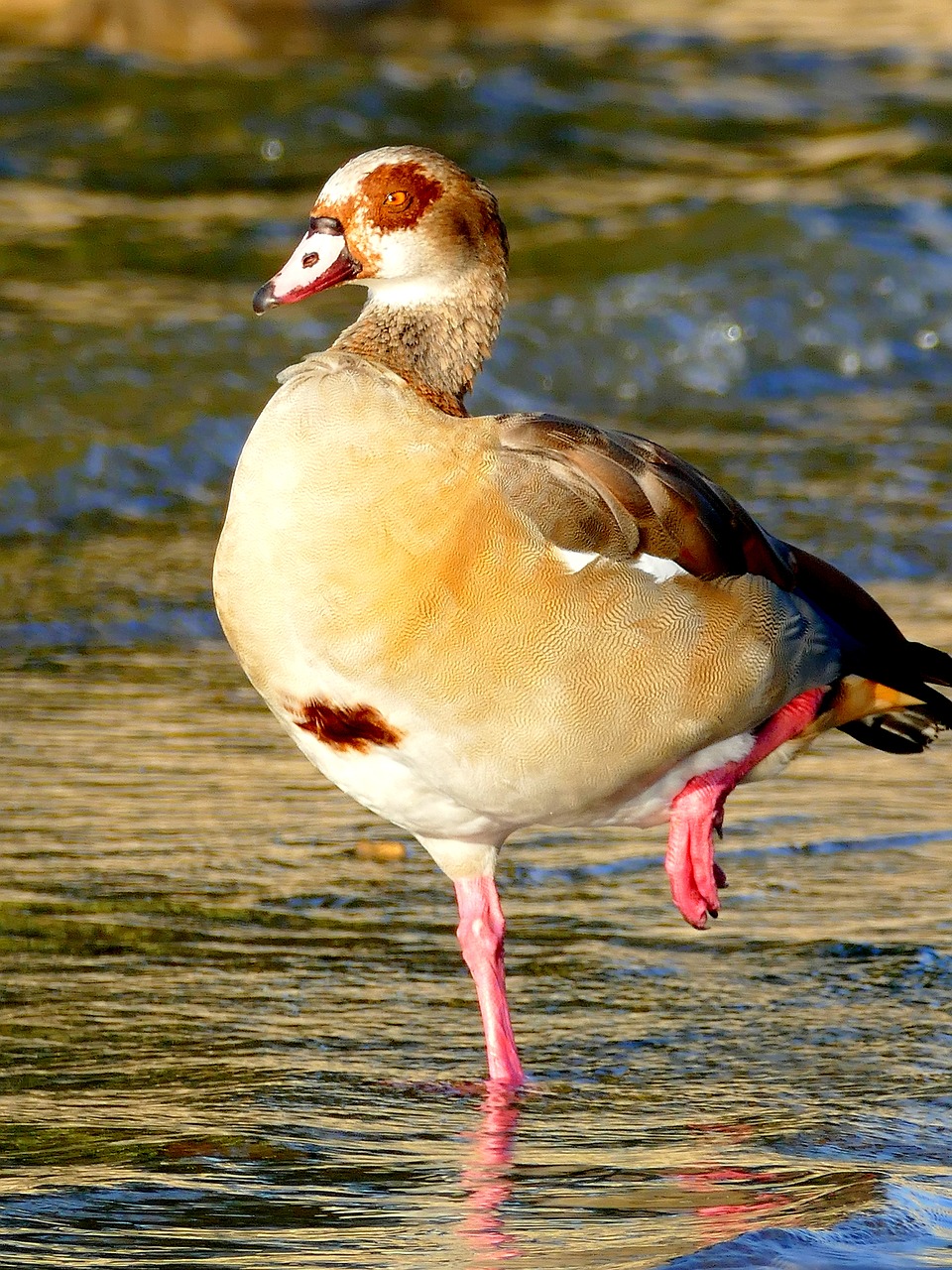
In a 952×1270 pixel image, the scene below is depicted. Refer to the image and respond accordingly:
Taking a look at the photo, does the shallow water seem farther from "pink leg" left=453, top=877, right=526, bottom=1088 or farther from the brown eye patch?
the brown eye patch

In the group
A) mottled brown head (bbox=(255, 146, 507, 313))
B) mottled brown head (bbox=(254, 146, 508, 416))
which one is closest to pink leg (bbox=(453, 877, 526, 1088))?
mottled brown head (bbox=(254, 146, 508, 416))

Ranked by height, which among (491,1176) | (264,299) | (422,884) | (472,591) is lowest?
(491,1176)

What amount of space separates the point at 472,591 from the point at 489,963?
3.04ft

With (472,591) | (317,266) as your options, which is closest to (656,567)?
(472,591)

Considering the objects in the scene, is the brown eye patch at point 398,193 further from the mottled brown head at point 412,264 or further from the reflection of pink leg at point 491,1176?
the reflection of pink leg at point 491,1176

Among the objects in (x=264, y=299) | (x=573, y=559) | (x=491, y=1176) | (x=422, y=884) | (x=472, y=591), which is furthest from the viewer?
(x=422, y=884)

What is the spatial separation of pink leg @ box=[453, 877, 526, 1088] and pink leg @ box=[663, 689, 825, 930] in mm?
404

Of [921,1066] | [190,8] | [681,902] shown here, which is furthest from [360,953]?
[190,8]

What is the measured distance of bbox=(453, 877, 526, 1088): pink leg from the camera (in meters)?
4.66

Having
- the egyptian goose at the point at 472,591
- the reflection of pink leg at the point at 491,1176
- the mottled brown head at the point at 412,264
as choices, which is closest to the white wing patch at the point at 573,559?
the egyptian goose at the point at 472,591

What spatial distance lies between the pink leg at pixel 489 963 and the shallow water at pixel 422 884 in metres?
0.11

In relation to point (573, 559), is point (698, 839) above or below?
below

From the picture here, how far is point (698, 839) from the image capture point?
5.00 meters

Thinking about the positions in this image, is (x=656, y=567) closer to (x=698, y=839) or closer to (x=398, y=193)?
(x=698, y=839)
